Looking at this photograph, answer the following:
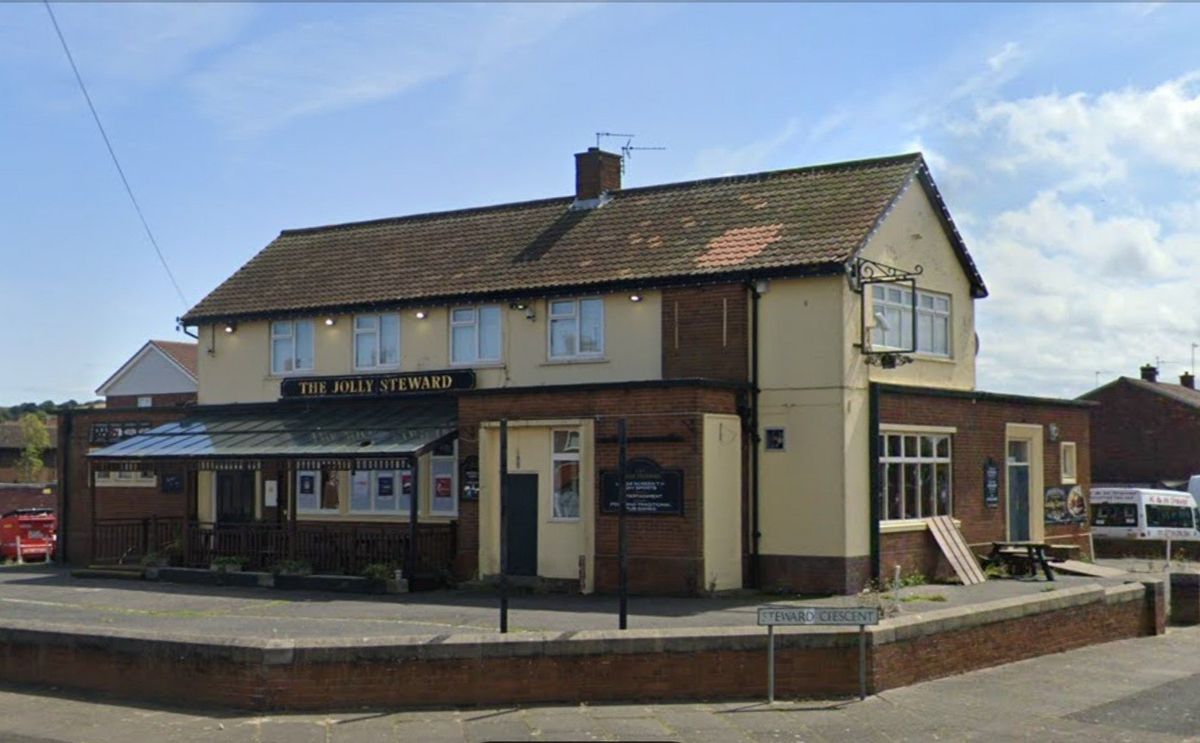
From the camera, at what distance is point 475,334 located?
26797 millimetres

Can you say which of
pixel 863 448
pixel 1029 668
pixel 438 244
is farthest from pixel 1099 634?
pixel 438 244

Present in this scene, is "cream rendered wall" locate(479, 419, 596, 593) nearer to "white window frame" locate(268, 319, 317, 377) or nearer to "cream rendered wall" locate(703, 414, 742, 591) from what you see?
"cream rendered wall" locate(703, 414, 742, 591)

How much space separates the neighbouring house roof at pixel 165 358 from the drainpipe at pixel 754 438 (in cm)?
4228

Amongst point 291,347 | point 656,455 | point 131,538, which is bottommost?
point 131,538

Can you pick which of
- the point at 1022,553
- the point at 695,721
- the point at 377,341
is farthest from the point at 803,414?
the point at 695,721

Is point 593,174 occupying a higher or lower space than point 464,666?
higher

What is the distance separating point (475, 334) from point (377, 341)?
2597 millimetres

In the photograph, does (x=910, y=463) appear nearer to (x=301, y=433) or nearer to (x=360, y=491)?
(x=360, y=491)

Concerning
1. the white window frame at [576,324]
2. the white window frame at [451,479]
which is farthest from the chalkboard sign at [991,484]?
the white window frame at [451,479]

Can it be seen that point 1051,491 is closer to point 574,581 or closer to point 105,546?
point 574,581

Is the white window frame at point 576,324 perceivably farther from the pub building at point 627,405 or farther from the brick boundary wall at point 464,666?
the brick boundary wall at point 464,666

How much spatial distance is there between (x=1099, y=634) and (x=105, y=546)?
65.7ft

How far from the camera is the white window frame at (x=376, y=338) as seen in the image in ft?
91.6

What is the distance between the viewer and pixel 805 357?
2244 cm
